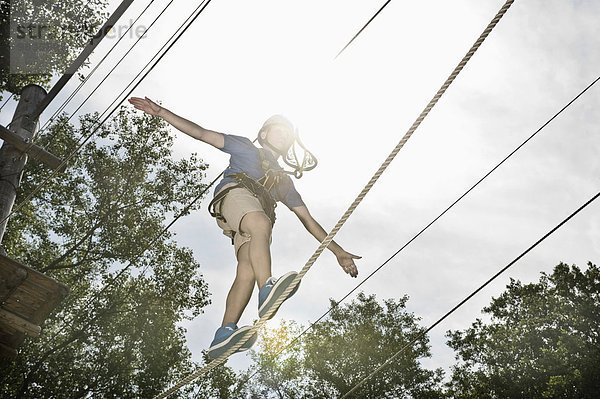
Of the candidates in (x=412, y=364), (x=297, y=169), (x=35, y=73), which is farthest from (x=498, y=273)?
(x=412, y=364)

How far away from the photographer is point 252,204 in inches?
115

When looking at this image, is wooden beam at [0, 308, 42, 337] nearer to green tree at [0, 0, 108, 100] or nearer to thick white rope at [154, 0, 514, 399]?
thick white rope at [154, 0, 514, 399]

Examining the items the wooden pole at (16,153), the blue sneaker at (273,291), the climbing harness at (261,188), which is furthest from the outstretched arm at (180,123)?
the wooden pole at (16,153)

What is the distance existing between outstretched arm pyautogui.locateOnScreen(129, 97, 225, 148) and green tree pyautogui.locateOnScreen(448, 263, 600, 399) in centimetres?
2227

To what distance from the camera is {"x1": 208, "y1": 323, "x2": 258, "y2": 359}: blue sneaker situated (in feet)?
8.51

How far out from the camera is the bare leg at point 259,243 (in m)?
2.77

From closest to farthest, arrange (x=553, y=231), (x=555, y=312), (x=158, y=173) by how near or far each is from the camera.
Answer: (x=553, y=231), (x=158, y=173), (x=555, y=312)

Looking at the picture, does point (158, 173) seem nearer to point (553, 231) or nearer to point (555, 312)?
point (553, 231)

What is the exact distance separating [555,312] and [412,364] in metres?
7.76

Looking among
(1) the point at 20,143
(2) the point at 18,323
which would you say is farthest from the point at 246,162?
(1) the point at 20,143

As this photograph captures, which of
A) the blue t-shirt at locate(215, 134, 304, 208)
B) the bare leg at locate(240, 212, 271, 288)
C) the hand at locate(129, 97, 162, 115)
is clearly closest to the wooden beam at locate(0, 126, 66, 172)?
the hand at locate(129, 97, 162, 115)

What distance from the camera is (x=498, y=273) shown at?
3.26 meters

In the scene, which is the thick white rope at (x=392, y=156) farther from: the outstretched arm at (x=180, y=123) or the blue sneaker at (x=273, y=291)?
the outstretched arm at (x=180, y=123)

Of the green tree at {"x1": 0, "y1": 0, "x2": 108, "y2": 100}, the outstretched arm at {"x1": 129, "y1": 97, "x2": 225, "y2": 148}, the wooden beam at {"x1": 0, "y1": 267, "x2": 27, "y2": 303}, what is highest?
the green tree at {"x1": 0, "y1": 0, "x2": 108, "y2": 100}
